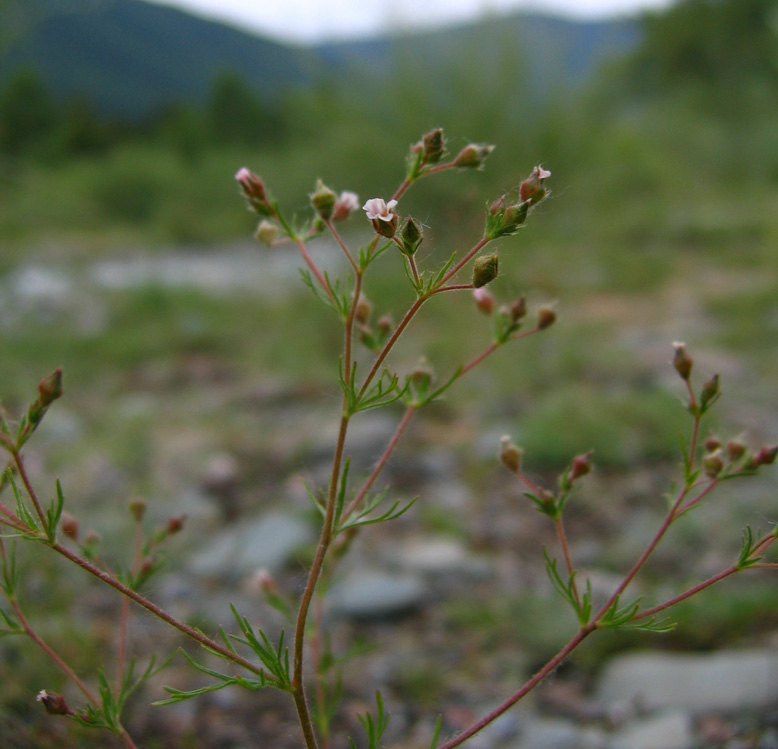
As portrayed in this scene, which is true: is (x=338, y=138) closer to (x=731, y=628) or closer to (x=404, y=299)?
(x=404, y=299)

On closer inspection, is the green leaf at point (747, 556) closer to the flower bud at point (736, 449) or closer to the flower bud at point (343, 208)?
the flower bud at point (736, 449)

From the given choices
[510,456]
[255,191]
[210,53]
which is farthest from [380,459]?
[210,53]

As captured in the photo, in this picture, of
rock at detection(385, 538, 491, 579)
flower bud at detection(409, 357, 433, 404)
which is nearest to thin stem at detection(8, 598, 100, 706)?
flower bud at detection(409, 357, 433, 404)

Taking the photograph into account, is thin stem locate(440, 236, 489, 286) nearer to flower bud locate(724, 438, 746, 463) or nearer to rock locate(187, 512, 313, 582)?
flower bud locate(724, 438, 746, 463)

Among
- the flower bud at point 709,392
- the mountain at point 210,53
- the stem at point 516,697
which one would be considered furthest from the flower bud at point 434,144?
the mountain at point 210,53

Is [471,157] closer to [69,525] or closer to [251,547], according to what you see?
[69,525]
